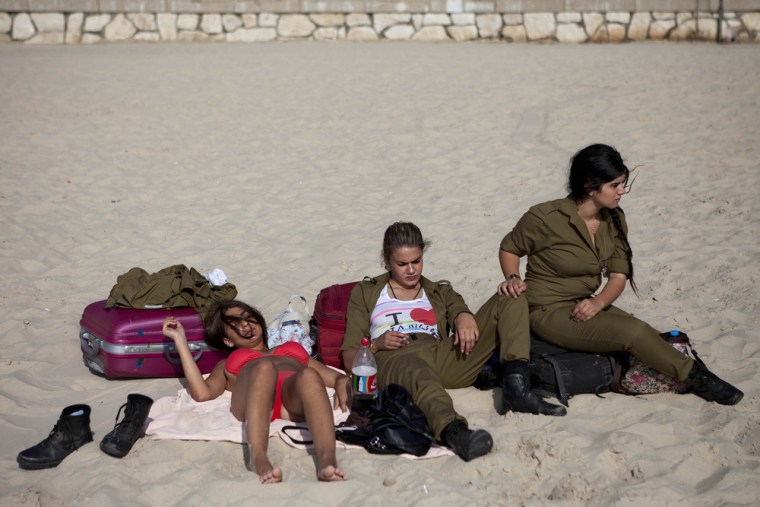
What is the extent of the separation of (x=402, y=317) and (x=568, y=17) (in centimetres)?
1382

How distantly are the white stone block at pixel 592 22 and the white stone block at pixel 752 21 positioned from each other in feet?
9.15

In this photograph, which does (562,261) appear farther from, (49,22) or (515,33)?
(49,22)

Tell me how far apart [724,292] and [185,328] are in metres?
3.65

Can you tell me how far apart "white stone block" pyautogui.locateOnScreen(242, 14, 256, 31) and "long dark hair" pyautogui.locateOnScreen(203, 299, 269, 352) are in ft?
43.9

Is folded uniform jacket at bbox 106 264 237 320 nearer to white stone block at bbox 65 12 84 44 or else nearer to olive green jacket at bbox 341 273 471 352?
olive green jacket at bbox 341 273 471 352

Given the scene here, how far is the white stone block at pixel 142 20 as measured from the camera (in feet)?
54.6

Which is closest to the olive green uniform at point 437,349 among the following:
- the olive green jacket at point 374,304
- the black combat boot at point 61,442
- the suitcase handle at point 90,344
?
the olive green jacket at point 374,304

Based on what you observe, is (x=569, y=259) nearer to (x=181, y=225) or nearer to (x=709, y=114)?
(x=181, y=225)

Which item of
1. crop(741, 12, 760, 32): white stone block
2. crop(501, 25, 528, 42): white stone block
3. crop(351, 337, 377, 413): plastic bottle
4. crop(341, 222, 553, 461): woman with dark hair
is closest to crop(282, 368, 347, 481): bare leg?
crop(351, 337, 377, 413): plastic bottle

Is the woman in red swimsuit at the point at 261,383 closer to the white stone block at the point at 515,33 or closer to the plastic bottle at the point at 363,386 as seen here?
the plastic bottle at the point at 363,386

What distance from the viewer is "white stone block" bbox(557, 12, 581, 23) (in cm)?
1675

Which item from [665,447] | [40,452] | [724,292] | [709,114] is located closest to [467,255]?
[724,292]

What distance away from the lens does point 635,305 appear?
227 inches

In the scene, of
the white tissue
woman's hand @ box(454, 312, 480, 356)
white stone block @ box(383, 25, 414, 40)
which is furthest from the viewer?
white stone block @ box(383, 25, 414, 40)
